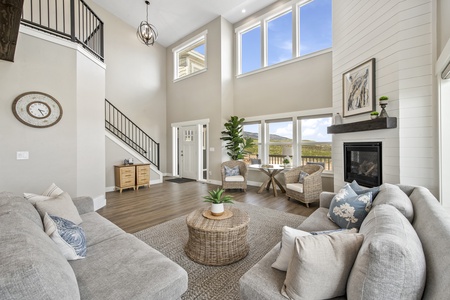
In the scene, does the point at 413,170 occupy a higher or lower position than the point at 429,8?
lower

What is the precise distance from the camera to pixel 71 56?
11.2 ft

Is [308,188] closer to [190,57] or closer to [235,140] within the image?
[235,140]

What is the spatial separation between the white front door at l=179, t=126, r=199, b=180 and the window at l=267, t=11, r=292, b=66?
135 inches

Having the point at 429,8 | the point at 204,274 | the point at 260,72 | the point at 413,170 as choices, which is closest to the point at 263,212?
the point at 204,274

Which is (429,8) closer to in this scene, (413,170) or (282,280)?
(413,170)

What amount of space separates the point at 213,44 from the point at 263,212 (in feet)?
18.0

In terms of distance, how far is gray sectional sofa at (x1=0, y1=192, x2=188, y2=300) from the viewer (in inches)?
30.7

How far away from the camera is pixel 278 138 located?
5.77 metres

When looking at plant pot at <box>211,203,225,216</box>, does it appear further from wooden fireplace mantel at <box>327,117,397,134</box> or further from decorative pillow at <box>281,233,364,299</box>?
wooden fireplace mantel at <box>327,117,397,134</box>

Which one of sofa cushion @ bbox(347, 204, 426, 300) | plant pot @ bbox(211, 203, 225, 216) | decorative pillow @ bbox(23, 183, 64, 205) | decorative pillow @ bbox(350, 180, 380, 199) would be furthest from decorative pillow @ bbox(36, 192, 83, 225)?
decorative pillow @ bbox(350, 180, 380, 199)

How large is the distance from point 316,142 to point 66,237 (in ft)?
16.7

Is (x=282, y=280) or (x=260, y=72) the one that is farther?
(x=260, y=72)

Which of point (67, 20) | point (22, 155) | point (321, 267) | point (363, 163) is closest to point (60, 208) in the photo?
point (22, 155)

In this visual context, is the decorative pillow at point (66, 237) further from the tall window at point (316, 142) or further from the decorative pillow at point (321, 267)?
the tall window at point (316, 142)
